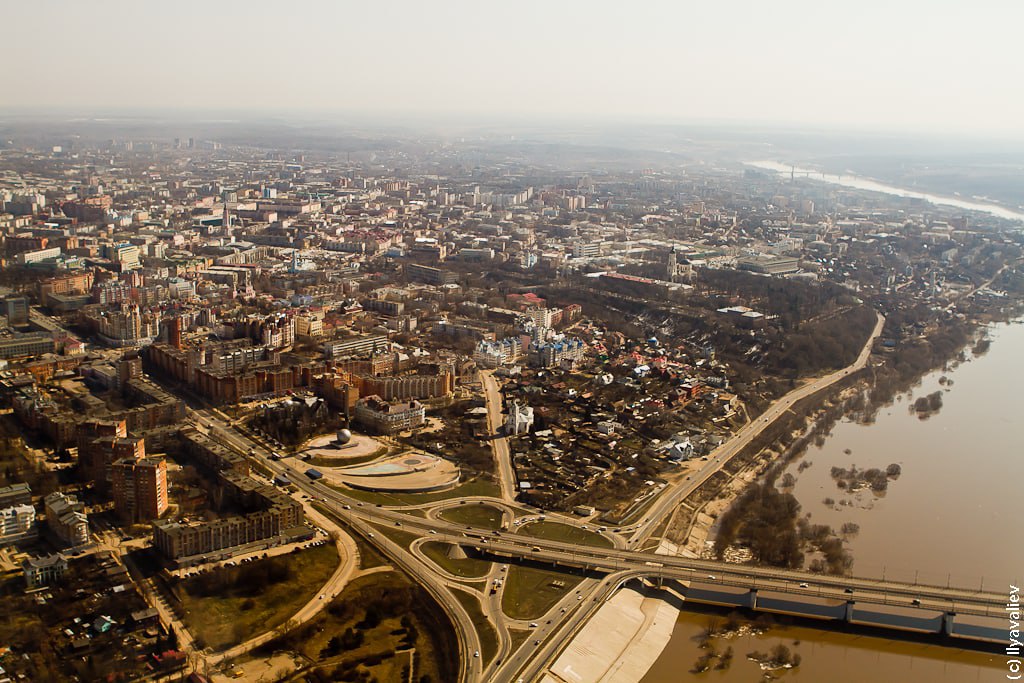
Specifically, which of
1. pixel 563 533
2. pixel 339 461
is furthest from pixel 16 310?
pixel 563 533

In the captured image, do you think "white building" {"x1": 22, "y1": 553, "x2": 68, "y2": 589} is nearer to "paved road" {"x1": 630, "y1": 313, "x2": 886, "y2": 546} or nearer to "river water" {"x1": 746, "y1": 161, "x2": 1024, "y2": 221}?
"paved road" {"x1": 630, "y1": 313, "x2": 886, "y2": 546}

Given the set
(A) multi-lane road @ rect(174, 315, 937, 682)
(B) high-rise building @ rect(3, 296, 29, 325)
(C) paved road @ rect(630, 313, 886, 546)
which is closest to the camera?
(A) multi-lane road @ rect(174, 315, 937, 682)

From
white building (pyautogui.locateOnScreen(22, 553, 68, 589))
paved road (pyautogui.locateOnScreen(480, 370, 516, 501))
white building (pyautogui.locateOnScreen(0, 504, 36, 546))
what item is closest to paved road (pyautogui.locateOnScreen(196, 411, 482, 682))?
paved road (pyautogui.locateOnScreen(480, 370, 516, 501))

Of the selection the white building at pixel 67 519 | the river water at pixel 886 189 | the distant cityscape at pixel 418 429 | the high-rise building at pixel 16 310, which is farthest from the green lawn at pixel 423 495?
the river water at pixel 886 189

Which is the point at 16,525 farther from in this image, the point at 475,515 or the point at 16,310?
the point at 16,310

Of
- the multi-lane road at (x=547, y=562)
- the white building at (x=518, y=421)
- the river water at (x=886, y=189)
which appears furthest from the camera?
the river water at (x=886, y=189)

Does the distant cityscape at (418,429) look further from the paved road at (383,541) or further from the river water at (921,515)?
the river water at (921,515)
